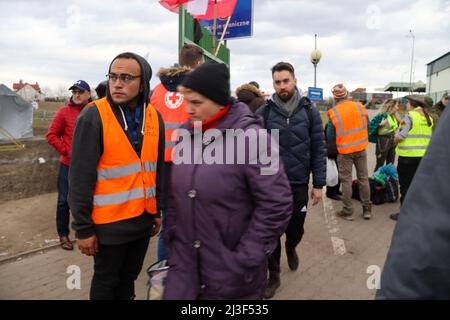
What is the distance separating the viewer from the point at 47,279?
3598mm

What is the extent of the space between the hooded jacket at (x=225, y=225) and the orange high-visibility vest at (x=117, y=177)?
0.64 meters

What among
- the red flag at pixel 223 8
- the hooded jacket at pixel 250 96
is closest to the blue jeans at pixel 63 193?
the hooded jacket at pixel 250 96

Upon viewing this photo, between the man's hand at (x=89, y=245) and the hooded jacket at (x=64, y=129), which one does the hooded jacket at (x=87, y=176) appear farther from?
the hooded jacket at (x=64, y=129)

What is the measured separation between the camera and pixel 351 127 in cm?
575

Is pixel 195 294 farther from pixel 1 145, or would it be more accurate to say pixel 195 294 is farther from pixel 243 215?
pixel 1 145

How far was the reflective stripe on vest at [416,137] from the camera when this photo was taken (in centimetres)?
552

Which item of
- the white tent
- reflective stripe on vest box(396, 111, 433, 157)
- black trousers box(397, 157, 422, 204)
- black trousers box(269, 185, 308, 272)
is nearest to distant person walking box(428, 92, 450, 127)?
reflective stripe on vest box(396, 111, 433, 157)

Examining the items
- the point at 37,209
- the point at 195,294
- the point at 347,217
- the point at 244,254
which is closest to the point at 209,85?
the point at 244,254

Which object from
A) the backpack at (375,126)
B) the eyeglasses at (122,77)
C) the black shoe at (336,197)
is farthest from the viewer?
the backpack at (375,126)

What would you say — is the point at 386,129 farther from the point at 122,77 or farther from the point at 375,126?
the point at 122,77

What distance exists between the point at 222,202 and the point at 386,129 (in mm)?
7112

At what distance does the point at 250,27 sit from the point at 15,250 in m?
7.08

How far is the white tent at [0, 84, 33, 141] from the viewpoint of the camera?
15039mm

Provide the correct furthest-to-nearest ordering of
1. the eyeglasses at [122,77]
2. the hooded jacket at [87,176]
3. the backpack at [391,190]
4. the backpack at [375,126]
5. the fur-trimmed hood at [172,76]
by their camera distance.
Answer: the backpack at [375,126] → the backpack at [391,190] → the fur-trimmed hood at [172,76] → the eyeglasses at [122,77] → the hooded jacket at [87,176]
